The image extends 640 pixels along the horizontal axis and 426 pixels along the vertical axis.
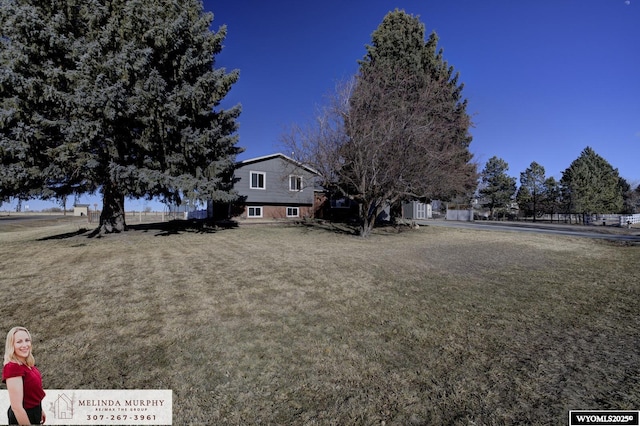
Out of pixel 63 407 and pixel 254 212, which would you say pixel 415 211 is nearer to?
pixel 254 212

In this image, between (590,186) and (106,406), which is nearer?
(106,406)

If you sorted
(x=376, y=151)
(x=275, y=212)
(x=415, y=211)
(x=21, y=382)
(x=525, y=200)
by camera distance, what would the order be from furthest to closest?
(x=525, y=200) → (x=415, y=211) → (x=275, y=212) → (x=376, y=151) → (x=21, y=382)

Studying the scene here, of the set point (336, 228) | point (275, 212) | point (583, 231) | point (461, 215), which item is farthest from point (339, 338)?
point (461, 215)

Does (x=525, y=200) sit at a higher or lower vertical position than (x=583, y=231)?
higher

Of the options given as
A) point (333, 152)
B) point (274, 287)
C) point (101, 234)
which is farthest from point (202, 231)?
point (274, 287)

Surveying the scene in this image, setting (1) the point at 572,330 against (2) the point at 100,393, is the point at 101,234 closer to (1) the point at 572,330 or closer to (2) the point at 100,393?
(2) the point at 100,393

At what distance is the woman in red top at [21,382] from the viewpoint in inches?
90.3

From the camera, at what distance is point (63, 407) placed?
2.68 meters

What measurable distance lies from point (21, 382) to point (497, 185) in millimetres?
61603

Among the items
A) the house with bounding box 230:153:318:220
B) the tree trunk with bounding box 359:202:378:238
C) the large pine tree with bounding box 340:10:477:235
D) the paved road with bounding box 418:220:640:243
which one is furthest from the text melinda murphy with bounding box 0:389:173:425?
the house with bounding box 230:153:318:220

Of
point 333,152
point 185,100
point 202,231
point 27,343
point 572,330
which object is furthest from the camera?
point 202,231

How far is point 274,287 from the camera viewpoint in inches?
256

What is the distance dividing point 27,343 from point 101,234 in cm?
1610

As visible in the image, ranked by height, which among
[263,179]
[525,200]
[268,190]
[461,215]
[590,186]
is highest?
[590,186]
